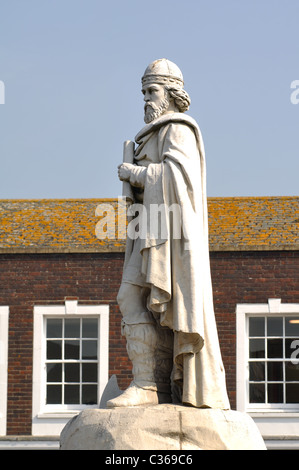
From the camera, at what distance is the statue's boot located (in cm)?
886

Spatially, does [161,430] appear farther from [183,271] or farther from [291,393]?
[291,393]

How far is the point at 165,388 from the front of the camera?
8984 mm

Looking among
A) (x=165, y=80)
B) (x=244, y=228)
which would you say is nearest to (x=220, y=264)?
(x=244, y=228)

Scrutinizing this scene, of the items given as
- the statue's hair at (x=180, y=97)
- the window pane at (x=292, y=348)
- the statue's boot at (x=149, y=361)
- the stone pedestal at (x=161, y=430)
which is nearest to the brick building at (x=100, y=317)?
the window pane at (x=292, y=348)

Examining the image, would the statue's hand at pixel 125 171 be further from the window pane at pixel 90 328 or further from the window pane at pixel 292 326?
the window pane at pixel 90 328

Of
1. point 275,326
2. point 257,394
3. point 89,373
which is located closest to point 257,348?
point 275,326

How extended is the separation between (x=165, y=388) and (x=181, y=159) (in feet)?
5.70

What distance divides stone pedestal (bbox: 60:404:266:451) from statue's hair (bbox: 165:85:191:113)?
244cm

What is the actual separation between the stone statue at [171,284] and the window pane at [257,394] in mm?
12539

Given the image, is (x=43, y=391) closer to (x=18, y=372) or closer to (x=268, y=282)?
(x=18, y=372)

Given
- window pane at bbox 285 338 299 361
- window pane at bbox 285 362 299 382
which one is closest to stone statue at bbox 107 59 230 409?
window pane at bbox 285 338 299 361

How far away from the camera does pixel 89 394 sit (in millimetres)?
21469

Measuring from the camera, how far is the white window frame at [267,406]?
21062mm

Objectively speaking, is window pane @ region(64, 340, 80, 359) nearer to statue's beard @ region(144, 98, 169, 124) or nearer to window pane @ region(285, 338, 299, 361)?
window pane @ region(285, 338, 299, 361)
